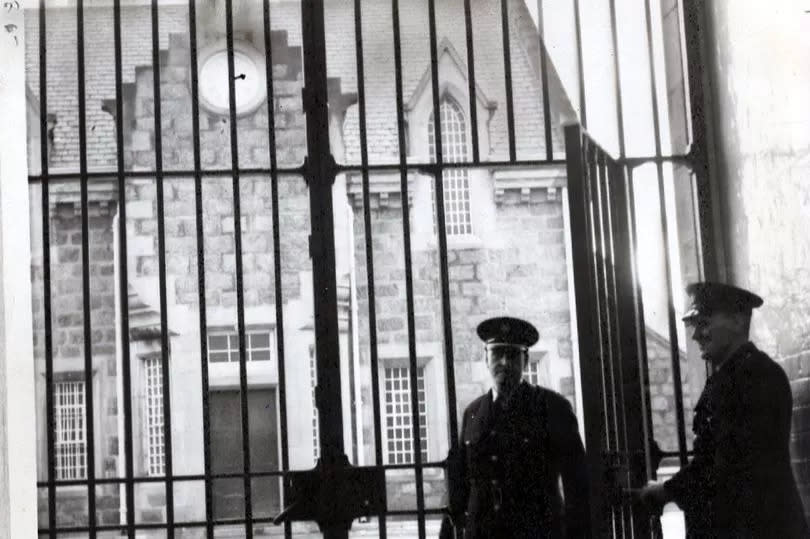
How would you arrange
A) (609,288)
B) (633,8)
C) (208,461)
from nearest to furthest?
(609,288) → (208,461) → (633,8)

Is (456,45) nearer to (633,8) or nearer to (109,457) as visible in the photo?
(109,457)

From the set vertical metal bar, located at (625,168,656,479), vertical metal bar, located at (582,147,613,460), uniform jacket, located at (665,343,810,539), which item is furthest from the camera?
vertical metal bar, located at (625,168,656,479)

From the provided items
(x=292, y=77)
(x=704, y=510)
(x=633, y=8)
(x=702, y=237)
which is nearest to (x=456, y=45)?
(x=292, y=77)

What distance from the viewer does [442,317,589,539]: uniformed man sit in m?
3.59

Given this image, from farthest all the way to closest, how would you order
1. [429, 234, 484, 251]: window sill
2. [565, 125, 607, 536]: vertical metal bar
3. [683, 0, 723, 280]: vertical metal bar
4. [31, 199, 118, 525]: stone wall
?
[429, 234, 484, 251]: window sill → [31, 199, 118, 525]: stone wall → [683, 0, 723, 280]: vertical metal bar → [565, 125, 607, 536]: vertical metal bar

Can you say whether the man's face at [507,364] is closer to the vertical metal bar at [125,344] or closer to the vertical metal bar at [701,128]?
the vertical metal bar at [701,128]

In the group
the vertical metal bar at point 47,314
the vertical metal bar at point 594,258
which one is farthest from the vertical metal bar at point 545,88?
the vertical metal bar at point 47,314

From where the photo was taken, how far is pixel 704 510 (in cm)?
320

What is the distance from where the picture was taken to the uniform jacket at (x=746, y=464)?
3.11 metres

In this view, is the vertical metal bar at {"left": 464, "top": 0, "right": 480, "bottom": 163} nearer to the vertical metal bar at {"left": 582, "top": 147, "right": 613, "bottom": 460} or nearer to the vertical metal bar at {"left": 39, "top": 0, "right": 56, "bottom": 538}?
the vertical metal bar at {"left": 582, "top": 147, "right": 613, "bottom": 460}

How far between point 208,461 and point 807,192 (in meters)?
1.96

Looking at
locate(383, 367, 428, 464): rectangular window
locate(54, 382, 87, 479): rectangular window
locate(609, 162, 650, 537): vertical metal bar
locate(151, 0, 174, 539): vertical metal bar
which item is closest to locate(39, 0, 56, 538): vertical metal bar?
locate(151, 0, 174, 539): vertical metal bar

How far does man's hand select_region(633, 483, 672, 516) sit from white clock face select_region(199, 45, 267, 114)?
11.2m

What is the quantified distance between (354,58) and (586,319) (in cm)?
1194
